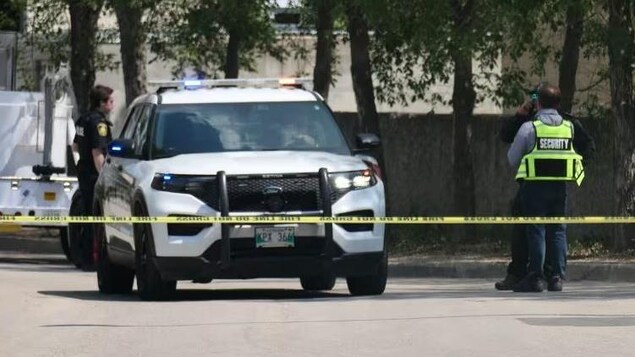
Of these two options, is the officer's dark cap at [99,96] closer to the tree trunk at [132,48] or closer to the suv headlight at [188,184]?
the suv headlight at [188,184]

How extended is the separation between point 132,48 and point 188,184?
13288mm

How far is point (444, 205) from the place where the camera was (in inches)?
1027

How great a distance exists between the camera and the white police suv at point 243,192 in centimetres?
1420

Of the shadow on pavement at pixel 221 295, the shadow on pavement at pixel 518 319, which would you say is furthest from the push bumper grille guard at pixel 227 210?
the shadow on pavement at pixel 518 319

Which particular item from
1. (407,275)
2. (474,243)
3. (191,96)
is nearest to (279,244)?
(191,96)

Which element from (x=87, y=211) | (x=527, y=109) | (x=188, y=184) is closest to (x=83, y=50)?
(x=87, y=211)

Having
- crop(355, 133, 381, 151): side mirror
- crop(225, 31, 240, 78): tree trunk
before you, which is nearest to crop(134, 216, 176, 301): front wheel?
crop(355, 133, 381, 151): side mirror

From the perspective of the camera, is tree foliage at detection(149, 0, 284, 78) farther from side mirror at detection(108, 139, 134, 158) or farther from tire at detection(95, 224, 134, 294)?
side mirror at detection(108, 139, 134, 158)

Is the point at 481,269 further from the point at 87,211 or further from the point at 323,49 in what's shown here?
the point at 323,49

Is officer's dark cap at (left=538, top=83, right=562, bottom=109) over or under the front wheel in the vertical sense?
over

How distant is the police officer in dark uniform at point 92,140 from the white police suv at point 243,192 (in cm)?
342

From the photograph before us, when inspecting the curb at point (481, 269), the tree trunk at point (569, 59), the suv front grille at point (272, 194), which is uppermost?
the tree trunk at point (569, 59)

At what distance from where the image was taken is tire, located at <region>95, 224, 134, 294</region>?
52.7 ft

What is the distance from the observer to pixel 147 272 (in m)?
14.5
